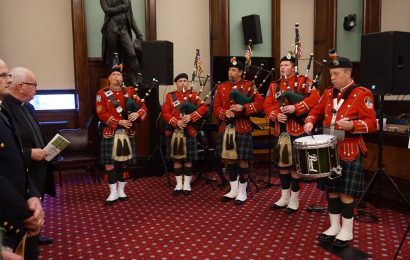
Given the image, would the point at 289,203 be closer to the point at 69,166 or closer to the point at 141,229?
the point at 141,229

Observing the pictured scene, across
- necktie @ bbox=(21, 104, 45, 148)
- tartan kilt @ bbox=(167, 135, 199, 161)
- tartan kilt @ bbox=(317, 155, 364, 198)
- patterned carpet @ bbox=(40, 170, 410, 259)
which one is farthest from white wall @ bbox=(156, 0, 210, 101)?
tartan kilt @ bbox=(317, 155, 364, 198)

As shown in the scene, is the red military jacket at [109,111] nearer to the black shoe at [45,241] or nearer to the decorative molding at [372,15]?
the black shoe at [45,241]

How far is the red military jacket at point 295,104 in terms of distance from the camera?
12.1 feet

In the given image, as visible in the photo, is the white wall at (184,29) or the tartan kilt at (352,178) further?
the white wall at (184,29)

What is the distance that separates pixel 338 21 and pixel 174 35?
2976mm

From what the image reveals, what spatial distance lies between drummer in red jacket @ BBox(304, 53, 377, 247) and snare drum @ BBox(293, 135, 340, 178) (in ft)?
0.41

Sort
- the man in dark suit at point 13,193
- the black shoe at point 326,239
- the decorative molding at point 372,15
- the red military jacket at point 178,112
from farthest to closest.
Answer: the decorative molding at point 372,15 → the red military jacket at point 178,112 → the black shoe at point 326,239 → the man in dark suit at point 13,193

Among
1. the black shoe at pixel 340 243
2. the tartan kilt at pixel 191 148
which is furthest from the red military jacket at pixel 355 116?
the tartan kilt at pixel 191 148

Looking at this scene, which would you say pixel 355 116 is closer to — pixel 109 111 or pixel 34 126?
pixel 34 126

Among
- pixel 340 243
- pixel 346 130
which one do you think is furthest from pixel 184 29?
pixel 340 243

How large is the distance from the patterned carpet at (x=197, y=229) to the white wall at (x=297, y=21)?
3312 millimetres

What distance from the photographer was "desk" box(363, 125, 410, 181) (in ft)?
12.7

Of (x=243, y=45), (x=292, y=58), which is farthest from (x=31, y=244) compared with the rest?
(x=243, y=45)

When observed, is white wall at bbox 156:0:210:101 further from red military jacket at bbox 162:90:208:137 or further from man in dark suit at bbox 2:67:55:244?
man in dark suit at bbox 2:67:55:244
